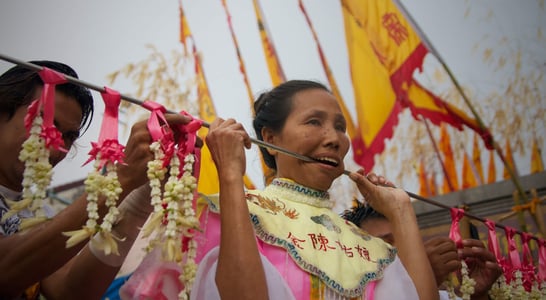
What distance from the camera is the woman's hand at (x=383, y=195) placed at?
179 cm

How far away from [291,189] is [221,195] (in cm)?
48

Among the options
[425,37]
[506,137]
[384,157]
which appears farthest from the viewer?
[384,157]

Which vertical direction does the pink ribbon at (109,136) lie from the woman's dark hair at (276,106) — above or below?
below

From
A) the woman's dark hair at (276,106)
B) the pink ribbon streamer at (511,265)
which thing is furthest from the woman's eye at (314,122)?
the pink ribbon streamer at (511,265)

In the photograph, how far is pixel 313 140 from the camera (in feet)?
5.45

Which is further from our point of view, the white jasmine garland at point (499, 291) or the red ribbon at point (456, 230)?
the white jasmine garland at point (499, 291)

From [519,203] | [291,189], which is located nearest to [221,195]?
[291,189]

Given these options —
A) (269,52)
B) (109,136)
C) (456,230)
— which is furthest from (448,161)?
(109,136)

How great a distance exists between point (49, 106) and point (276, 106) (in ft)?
2.95

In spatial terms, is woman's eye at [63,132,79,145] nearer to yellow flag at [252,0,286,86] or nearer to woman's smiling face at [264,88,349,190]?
woman's smiling face at [264,88,349,190]

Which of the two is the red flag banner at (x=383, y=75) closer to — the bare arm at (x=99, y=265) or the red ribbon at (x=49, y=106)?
the bare arm at (x=99, y=265)

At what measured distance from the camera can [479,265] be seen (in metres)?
2.27

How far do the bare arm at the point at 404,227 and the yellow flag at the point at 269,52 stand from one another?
4.22 m

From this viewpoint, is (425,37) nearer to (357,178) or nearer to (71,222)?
(357,178)
